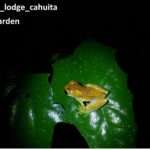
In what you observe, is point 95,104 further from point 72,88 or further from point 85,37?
point 85,37

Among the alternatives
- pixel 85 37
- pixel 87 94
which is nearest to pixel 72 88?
pixel 87 94

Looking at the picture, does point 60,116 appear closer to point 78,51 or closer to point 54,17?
point 78,51

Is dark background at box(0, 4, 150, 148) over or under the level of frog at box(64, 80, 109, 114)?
over

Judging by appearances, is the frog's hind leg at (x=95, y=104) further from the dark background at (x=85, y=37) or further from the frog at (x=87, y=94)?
the dark background at (x=85, y=37)

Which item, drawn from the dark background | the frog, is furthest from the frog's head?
the dark background

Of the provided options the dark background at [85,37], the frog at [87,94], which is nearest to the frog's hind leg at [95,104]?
the frog at [87,94]

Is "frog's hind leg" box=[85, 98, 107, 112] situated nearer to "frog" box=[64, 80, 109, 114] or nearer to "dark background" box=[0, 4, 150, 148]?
"frog" box=[64, 80, 109, 114]
